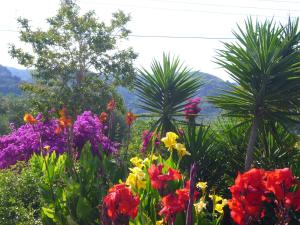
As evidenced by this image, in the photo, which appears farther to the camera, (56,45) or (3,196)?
(56,45)

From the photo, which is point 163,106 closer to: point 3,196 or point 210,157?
point 210,157

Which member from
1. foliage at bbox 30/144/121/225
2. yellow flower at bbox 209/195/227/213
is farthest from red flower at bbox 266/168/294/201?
foliage at bbox 30/144/121/225

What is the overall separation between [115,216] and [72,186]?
5.89 feet

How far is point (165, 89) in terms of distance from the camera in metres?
5.66

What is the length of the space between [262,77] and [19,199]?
2.80m

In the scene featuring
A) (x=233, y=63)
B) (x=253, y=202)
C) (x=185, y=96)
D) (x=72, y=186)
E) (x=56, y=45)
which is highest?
(x=56, y=45)

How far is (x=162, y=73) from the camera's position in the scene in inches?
228

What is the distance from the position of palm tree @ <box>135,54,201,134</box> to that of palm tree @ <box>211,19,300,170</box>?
103 centimetres

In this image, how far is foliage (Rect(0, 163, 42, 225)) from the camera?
13.7ft

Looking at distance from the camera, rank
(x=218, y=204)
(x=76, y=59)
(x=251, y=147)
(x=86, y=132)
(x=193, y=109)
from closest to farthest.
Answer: (x=218, y=204) → (x=251, y=147) → (x=193, y=109) → (x=86, y=132) → (x=76, y=59)

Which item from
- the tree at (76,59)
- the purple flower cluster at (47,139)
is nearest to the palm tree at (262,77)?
the purple flower cluster at (47,139)

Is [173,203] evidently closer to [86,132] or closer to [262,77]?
[262,77]

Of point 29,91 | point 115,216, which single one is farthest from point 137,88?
point 29,91

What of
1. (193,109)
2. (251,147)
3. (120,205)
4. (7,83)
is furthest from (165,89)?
(7,83)
